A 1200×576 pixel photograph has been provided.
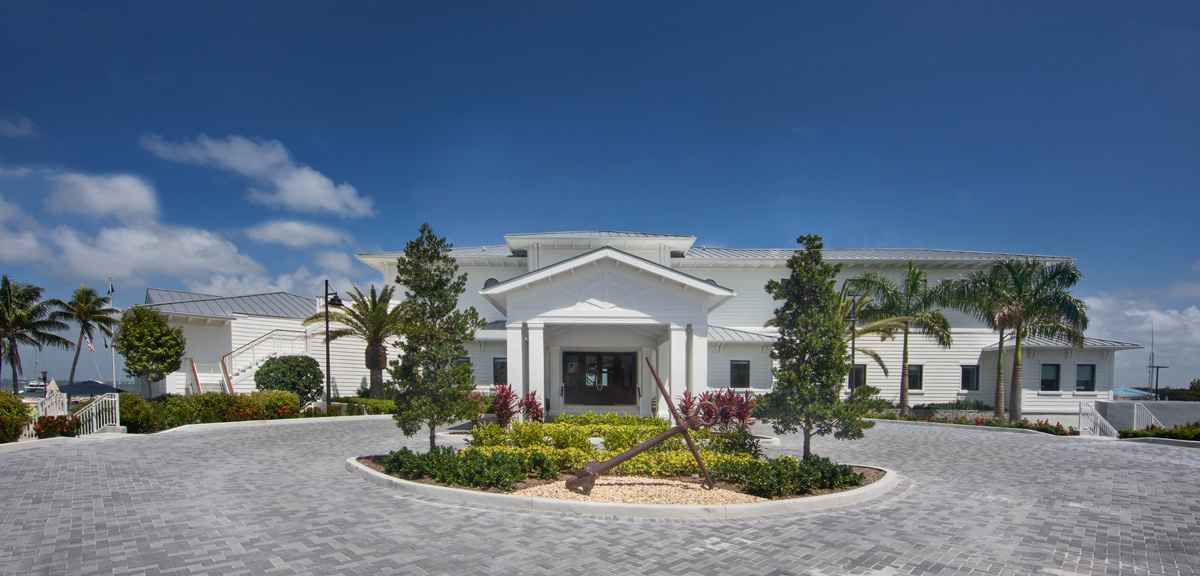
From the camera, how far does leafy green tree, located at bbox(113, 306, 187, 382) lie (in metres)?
21.3

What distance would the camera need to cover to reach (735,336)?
1104 inches

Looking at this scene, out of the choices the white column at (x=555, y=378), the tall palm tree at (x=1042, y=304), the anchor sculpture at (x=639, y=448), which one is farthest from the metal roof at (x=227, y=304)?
the tall palm tree at (x=1042, y=304)

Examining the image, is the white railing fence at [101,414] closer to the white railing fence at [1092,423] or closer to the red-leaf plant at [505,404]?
the red-leaf plant at [505,404]

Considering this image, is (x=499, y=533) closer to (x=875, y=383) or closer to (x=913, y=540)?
(x=913, y=540)

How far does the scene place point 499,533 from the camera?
7496 millimetres

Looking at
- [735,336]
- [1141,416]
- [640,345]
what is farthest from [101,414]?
[1141,416]

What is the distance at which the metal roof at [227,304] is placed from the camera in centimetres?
2651

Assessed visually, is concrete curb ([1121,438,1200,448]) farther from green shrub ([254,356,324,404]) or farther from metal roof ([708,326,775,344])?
green shrub ([254,356,324,404])

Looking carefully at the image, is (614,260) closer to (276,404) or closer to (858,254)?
(276,404)

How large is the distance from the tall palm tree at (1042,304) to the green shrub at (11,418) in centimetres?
3218

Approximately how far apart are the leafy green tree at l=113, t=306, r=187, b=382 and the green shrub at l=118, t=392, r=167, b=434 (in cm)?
380

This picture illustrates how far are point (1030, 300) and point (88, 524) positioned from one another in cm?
2882

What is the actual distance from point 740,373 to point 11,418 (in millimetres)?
25372

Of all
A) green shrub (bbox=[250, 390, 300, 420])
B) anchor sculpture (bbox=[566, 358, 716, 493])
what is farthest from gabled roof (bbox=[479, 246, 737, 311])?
green shrub (bbox=[250, 390, 300, 420])
